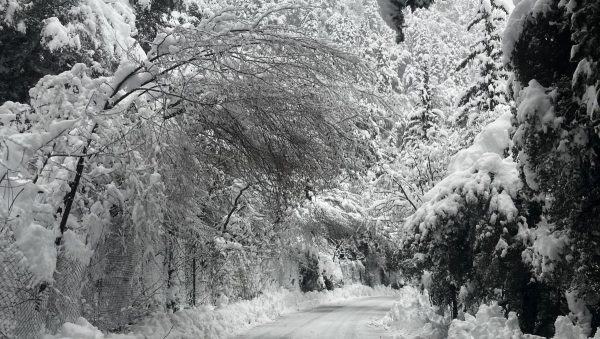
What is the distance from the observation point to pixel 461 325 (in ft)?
32.4

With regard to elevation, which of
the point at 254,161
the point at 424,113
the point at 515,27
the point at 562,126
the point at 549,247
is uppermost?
the point at 424,113

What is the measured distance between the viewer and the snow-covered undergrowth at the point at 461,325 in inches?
299

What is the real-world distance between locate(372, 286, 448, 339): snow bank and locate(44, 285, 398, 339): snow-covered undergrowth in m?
4.33

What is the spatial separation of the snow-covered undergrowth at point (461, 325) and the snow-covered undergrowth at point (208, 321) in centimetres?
435

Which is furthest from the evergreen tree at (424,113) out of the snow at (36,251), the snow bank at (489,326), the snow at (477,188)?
the snow at (36,251)

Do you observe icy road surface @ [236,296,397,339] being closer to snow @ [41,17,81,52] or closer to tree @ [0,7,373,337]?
tree @ [0,7,373,337]

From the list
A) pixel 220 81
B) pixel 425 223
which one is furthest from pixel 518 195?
pixel 220 81

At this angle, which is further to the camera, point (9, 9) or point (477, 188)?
point (9, 9)

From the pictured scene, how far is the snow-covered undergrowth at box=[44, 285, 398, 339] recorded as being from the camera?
731 cm

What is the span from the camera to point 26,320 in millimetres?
6266

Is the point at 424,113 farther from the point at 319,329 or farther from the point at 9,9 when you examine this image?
the point at 9,9

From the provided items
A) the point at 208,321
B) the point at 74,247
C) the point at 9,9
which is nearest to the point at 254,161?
the point at 74,247

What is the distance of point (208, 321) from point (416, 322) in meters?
5.78

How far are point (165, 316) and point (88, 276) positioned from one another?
349cm
